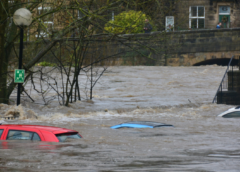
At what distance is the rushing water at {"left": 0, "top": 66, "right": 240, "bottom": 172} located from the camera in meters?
7.77

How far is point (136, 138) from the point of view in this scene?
11469mm

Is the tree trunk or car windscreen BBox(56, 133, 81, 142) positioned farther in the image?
the tree trunk

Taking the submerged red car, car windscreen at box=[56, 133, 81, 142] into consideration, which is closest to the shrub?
car windscreen at box=[56, 133, 81, 142]

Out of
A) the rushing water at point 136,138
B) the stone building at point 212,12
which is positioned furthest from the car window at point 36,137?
the stone building at point 212,12

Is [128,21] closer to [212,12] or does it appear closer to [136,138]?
[136,138]

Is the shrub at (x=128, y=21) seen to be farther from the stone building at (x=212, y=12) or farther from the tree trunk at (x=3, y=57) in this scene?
the stone building at (x=212, y=12)

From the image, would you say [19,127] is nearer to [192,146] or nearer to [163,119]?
[192,146]

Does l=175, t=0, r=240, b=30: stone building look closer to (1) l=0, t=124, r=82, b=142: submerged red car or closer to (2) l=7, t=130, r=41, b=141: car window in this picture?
(1) l=0, t=124, r=82, b=142: submerged red car

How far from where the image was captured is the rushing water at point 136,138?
25.5 ft

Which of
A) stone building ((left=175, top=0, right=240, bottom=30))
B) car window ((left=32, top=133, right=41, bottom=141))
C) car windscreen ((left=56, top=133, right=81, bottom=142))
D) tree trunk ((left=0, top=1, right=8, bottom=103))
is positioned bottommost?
car windscreen ((left=56, top=133, right=81, bottom=142))

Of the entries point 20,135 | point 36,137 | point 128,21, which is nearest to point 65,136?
point 36,137

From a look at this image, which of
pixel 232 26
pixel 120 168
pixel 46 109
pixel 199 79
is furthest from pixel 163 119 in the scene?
pixel 232 26

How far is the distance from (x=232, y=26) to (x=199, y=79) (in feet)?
38.2

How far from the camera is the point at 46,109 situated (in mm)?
18719
